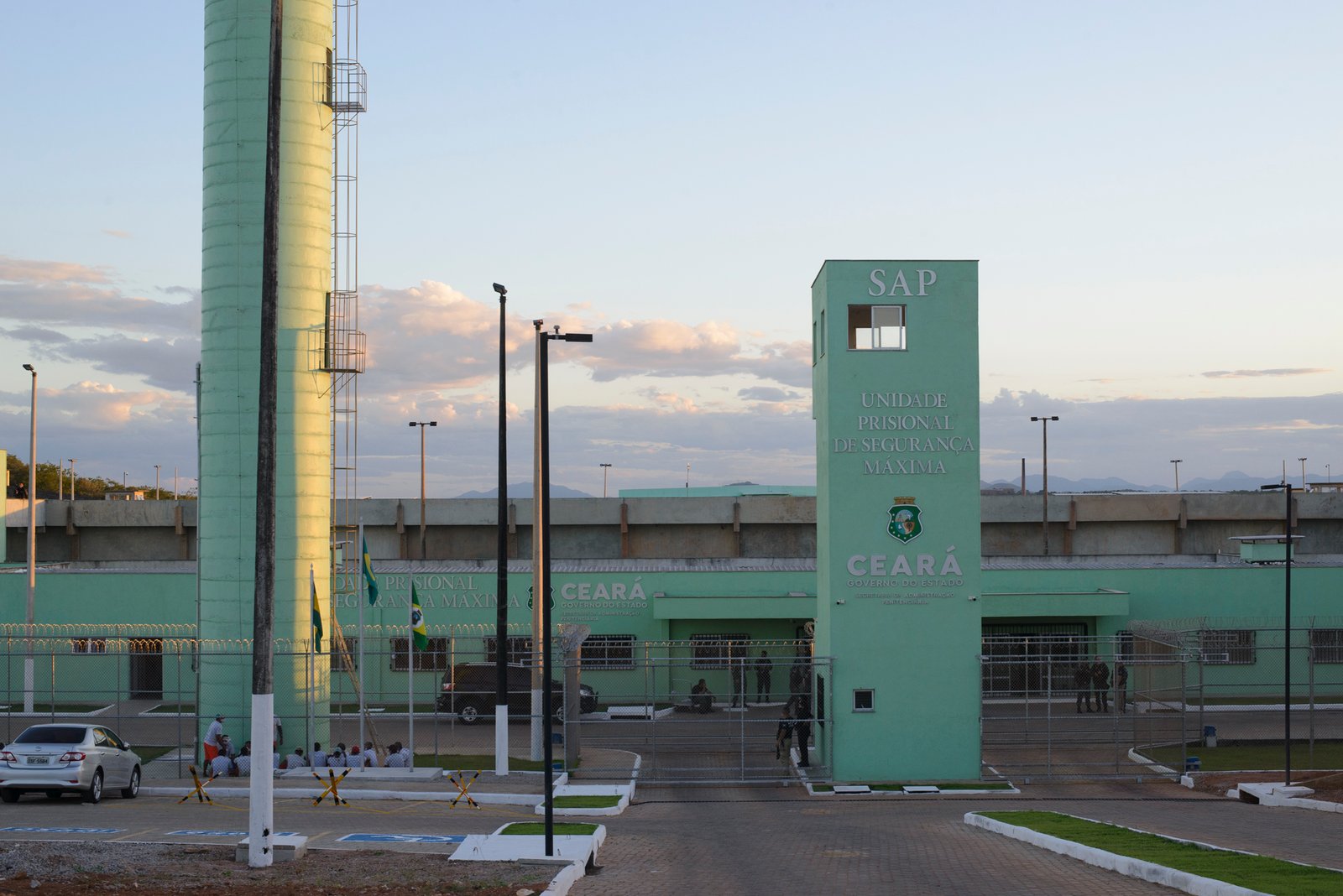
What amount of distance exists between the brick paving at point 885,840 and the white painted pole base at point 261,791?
4.20m

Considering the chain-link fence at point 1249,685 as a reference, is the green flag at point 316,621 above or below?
above

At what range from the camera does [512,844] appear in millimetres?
19422

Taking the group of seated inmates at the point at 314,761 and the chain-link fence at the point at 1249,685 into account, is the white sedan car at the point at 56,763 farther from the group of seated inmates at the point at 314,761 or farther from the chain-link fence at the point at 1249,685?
the chain-link fence at the point at 1249,685

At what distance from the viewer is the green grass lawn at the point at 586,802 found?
2734 centimetres

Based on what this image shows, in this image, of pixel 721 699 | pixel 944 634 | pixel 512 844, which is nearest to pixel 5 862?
pixel 512 844

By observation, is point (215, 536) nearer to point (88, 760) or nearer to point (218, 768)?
point (218, 768)

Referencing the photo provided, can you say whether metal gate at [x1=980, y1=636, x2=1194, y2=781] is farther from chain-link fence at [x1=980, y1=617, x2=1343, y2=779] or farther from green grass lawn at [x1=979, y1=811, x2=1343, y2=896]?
green grass lawn at [x1=979, y1=811, x2=1343, y2=896]

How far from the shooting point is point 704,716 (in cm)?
4512

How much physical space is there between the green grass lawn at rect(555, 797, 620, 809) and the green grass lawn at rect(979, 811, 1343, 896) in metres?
8.67

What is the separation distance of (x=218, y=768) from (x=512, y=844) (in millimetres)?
14020

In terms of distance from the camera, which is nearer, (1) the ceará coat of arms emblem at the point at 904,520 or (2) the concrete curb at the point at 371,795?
(2) the concrete curb at the point at 371,795

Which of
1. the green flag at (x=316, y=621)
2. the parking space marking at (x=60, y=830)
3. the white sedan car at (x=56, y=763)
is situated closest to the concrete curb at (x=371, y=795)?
the white sedan car at (x=56, y=763)

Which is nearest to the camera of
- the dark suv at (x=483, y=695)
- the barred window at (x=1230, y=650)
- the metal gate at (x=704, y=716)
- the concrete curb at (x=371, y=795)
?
the concrete curb at (x=371, y=795)

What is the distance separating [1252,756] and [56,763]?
30808mm
